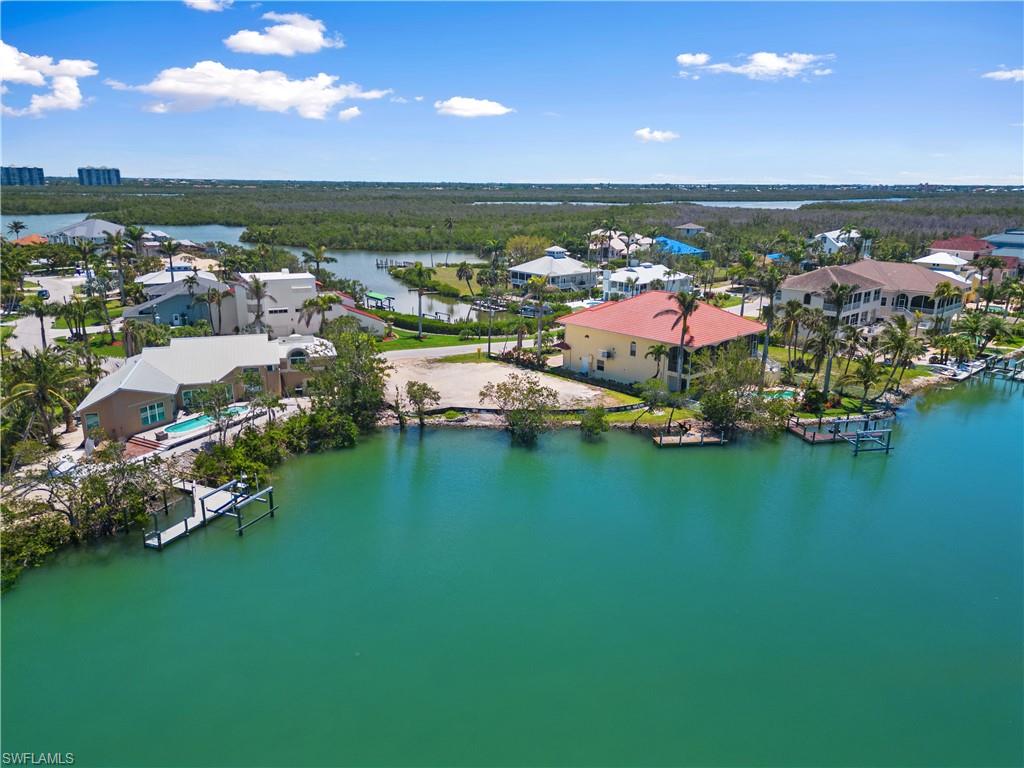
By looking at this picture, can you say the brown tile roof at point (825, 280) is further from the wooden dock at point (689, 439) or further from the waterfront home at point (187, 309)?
the waterfront home at point (187, 309)

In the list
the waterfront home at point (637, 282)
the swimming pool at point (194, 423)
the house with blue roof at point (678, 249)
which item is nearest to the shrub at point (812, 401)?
the swimming pool at point (194, 423)

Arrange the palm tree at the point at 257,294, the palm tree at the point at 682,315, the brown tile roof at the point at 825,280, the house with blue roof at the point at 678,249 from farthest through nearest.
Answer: the house with blue roof at the point at 678,249 < the brown tile roof at the point at 825,280 < the palm tree at the point at 257,294 < the palm tree at the point at 682,315

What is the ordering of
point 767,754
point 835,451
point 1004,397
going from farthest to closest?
point 1004,397, point 835,451, point 767,754

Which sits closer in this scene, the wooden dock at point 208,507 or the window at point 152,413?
the wooden dock at point 208,507

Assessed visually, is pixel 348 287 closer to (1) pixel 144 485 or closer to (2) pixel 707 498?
(1) pixel 144 485

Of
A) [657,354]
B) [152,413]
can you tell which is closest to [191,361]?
[152,413]

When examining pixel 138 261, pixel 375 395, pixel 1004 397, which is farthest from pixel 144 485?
pixel 138 261

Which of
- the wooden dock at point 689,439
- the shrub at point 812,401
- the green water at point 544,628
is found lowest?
the green water at point 544,628

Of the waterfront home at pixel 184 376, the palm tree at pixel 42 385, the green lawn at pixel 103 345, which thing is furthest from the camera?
the green lawn at pixel 103 345
